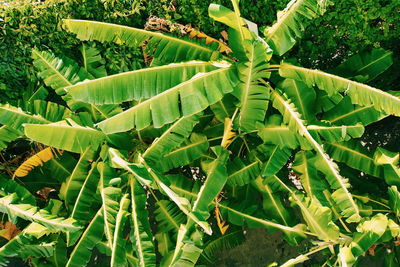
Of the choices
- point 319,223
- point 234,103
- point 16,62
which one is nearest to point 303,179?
point 319,223

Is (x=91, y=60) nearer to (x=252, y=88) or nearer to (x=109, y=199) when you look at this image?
(x=109, y=199)

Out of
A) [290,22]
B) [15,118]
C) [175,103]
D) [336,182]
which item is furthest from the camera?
[15,118]

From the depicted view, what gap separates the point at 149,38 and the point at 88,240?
76.3 inches

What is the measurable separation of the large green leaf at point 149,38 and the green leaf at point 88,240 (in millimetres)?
1569

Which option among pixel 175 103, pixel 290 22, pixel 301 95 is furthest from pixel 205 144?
pixel 290 22

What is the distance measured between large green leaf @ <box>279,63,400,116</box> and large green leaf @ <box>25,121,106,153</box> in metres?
1.91

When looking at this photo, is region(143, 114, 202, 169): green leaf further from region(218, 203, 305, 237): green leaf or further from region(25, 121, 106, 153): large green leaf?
region(218, 203, 305, 237): green leaf

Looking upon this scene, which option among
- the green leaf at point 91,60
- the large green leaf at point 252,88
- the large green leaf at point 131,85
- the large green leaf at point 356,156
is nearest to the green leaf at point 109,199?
the large green leaf at point 131,85

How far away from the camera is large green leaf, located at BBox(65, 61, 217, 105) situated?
10.4 feet

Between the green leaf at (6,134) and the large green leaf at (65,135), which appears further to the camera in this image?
the green leaf at (6,134)

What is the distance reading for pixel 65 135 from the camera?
11.5 ft

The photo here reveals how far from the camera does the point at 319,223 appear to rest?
132 inches

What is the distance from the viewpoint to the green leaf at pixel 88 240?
370 centimetres

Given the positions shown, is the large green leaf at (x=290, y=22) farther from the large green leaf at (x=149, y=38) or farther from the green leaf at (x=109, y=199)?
the green leaf at (x=109, y=199)
